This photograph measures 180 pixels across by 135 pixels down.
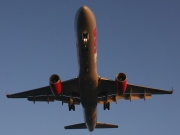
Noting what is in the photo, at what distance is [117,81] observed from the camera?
29672mm

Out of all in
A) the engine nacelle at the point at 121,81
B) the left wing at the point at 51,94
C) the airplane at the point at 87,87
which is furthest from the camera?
the left wing at the point at 51,94

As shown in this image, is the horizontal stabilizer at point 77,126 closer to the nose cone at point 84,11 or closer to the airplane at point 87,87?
the airplane at point 87,87

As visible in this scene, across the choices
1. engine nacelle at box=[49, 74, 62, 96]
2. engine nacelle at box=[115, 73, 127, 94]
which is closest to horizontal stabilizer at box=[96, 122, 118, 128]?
engine nacelle at box=[115, 73, 127, 94]

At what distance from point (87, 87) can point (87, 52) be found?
147 inches

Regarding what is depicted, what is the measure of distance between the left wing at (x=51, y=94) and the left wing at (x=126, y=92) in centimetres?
251

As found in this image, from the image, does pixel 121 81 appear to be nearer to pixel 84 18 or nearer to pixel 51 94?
pixel 84 18

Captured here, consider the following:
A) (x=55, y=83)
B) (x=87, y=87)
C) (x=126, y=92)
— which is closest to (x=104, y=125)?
(x=126, y=92)

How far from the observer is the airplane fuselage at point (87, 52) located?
2686 cm

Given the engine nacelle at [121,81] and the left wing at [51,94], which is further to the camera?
the left wing at [51,94]

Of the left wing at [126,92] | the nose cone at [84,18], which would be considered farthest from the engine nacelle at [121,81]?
the nose cone at [84,18]

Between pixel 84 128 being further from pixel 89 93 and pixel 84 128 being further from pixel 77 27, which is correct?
pixel 77 27

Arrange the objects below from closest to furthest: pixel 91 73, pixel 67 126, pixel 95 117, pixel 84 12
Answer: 1. pixel 84 12
2. pixel 91 73
3. pixel 95 117
4. pixel 67 126

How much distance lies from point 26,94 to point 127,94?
10697mm

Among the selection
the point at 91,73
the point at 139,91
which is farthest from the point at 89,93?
the point at 139,91
